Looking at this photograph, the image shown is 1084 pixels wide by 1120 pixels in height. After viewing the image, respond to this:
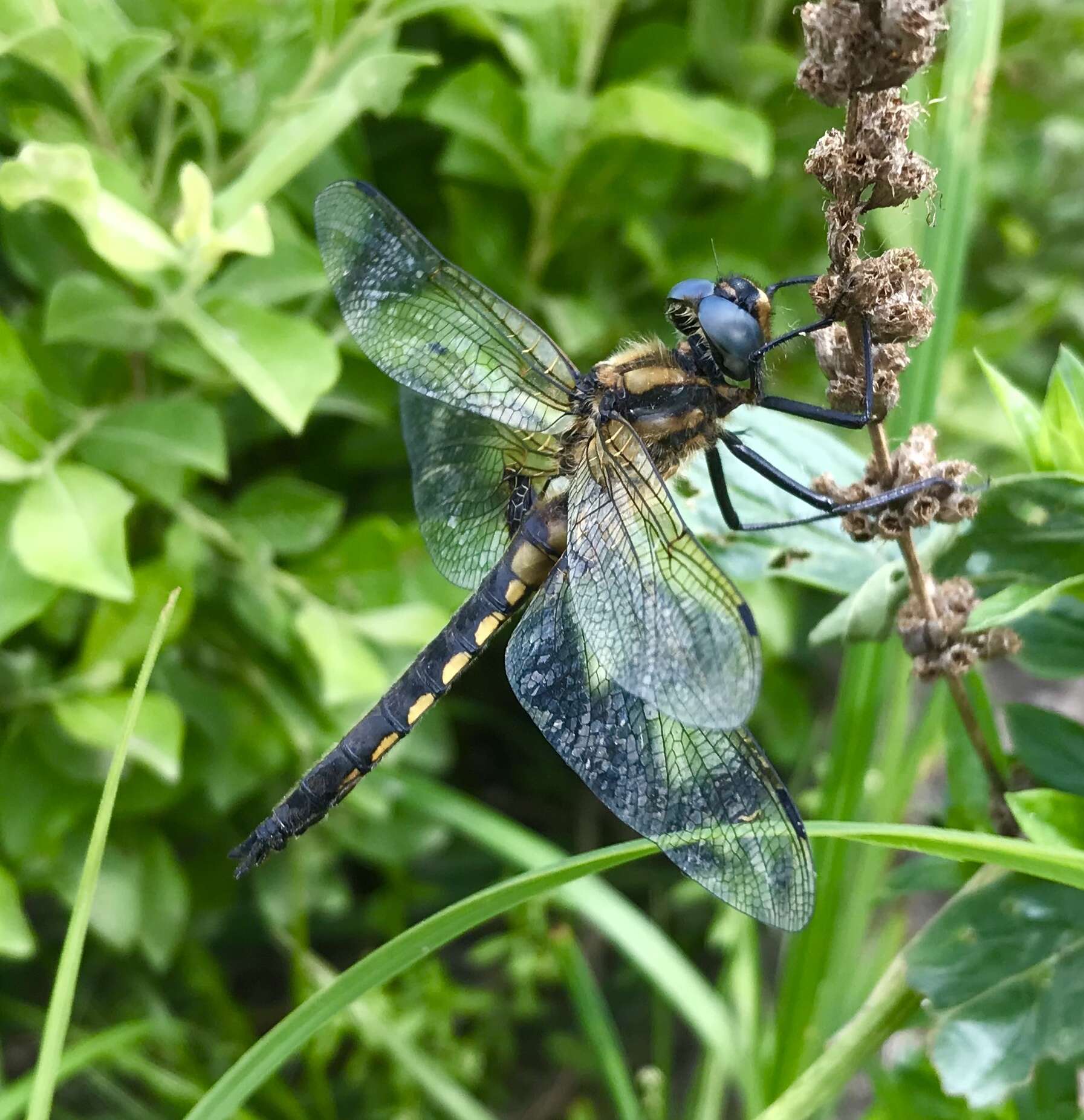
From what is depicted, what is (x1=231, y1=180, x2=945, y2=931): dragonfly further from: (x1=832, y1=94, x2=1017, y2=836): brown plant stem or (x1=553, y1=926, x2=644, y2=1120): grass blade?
(x1=553, y1=926, x2=644, y2=1120): grass blade

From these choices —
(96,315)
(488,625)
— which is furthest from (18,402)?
(488,625)

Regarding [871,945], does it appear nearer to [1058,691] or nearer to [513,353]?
[1058,691]

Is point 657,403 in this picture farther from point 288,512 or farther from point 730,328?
point 288,512

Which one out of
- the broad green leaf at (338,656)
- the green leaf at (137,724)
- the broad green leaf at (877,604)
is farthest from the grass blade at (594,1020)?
the broad green leaf at (877,604)

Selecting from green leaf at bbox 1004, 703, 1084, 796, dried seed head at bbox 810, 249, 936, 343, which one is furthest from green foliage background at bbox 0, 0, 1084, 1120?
dried seed head at bbox 810, 249, 936, 343

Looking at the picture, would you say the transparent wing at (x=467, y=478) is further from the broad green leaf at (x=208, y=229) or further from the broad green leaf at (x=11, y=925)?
the broad green leaf at (x=11, y=925)
